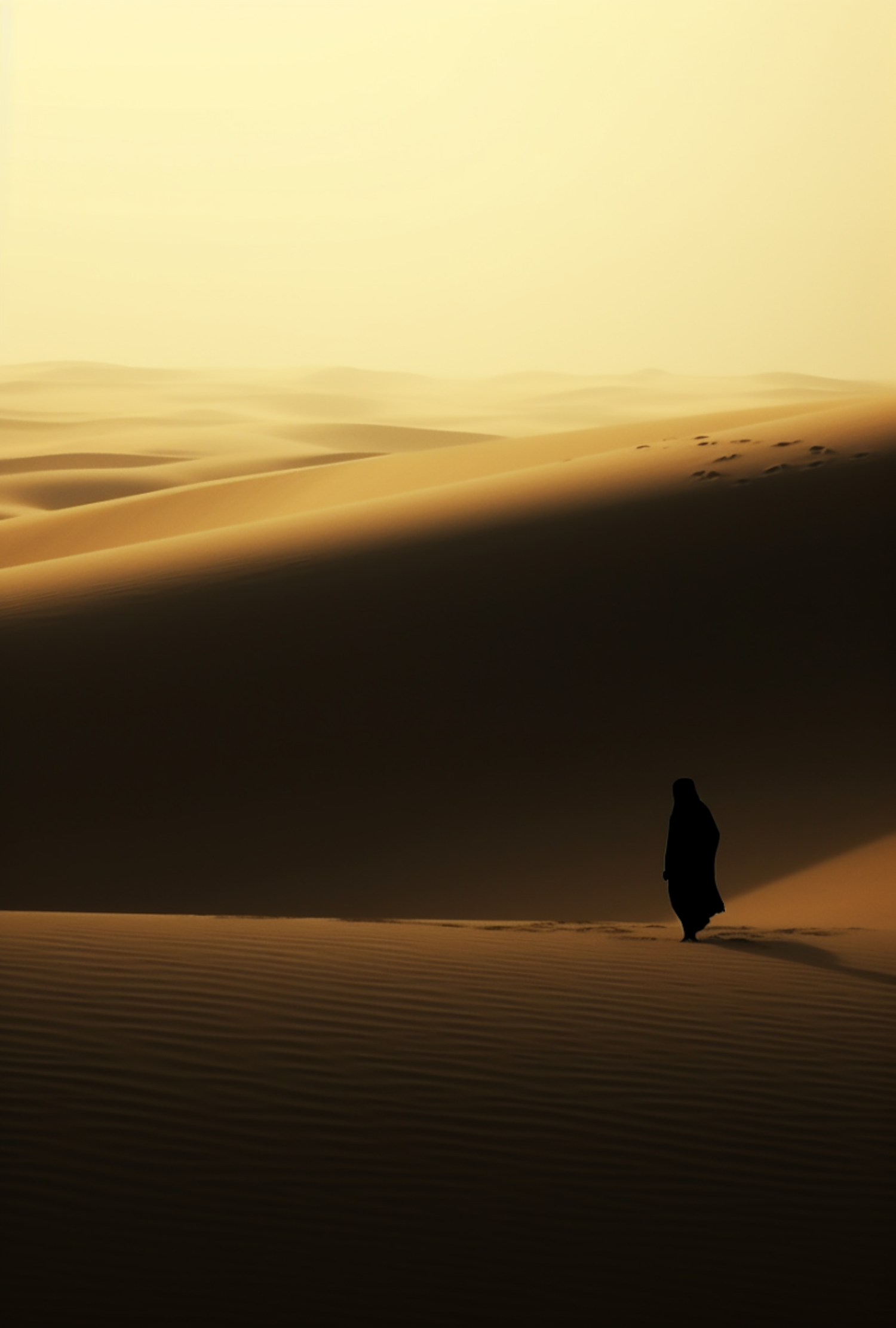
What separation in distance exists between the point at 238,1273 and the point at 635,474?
1540 centimetres

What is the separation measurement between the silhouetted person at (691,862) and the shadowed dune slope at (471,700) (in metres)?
2.12

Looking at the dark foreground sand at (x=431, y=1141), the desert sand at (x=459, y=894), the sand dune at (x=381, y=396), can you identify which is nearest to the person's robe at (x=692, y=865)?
the desert sand at (x=459, y=894)

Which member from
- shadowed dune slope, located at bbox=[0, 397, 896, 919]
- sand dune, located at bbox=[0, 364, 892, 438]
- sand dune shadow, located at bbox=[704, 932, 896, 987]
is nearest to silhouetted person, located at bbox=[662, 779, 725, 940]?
sand dune shadow, located at bbox=[704, 932, 896, 987]

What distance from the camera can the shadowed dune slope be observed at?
1192 centimetres

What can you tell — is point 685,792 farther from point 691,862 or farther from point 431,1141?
point 431,1141

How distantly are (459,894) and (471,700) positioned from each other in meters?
2.66

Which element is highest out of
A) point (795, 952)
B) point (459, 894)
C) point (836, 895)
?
point (459, 894)

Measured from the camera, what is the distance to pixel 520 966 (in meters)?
7.46

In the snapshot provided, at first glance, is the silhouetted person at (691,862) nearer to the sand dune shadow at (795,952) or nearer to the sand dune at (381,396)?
the sand dune shadow at (795,952)

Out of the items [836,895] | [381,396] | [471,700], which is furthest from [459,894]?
[381,396]

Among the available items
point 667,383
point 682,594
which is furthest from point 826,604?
point 667,383

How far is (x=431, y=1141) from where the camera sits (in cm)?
502

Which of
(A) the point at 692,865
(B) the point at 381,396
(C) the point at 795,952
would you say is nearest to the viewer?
(C) the point at 795,952

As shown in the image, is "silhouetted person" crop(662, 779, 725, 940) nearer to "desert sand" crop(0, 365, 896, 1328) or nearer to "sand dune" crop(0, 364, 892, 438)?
"desert sand" crop(0, 365, 896, 1328)
